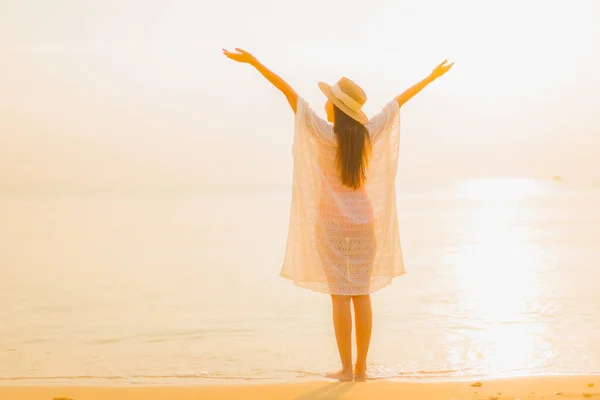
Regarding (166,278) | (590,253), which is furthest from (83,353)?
(590,253)

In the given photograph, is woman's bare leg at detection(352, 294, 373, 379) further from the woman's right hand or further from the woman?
the woman's right hand

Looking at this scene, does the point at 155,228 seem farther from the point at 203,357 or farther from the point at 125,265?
the point at 203,357

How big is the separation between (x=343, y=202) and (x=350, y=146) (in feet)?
1.21

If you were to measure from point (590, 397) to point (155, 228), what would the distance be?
68.4 ft

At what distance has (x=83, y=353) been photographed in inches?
263

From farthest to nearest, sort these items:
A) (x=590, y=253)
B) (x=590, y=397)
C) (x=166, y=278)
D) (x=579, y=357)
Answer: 1. (x=590, y=253)
2. (x=166, y=278)
3. (x=579, y=357)
4. (x=590, y=397)

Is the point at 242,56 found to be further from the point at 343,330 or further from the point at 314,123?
the point at 343,330

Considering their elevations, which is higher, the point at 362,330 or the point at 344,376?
the point at 362,330

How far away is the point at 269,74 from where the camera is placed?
4.83 meters

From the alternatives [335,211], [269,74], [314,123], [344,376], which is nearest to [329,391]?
[344,376]

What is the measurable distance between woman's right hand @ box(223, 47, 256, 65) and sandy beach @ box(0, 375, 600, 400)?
78.8 inches

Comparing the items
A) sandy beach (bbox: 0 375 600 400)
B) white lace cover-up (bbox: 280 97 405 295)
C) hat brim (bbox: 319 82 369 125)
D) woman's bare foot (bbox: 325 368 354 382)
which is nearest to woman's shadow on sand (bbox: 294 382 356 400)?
sandy beach (bbox: 0 375 600 400)

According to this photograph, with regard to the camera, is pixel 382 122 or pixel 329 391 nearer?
pixel 329 391

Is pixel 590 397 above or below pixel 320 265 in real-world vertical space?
below
